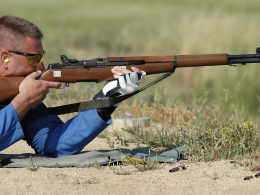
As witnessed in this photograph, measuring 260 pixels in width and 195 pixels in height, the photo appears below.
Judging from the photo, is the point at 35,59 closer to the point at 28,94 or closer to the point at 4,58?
the point at 4,58

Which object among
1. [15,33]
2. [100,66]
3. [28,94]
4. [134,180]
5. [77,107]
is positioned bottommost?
[134,180]

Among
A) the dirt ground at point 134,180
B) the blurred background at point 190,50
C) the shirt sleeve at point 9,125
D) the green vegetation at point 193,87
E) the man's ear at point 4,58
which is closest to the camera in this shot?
the dirt ground at point 134,180

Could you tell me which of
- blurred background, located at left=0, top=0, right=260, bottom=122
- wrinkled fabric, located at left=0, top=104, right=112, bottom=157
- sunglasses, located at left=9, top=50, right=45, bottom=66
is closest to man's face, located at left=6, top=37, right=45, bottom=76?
sunglasses, located at left=9, top=50, right=45, bottom=66

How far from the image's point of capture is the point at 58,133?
11.6ft

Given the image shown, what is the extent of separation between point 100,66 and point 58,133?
2.74 ft

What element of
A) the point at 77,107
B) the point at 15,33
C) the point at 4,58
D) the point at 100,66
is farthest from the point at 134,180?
the point at 15,33

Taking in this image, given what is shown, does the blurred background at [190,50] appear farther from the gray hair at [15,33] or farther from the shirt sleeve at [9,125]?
the shirt sleeve at [9,125]

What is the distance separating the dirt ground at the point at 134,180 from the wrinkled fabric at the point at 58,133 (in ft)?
1.02

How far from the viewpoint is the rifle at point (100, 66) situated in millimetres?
3151

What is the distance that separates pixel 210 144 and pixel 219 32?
22.0ft

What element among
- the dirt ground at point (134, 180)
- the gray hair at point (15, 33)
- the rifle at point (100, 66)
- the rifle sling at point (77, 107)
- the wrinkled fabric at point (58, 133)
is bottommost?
the dirt ground at point (134, 180)

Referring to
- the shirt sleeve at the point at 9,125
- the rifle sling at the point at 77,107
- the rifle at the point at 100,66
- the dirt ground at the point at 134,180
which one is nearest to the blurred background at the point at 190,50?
the rifle at the point at 100,66

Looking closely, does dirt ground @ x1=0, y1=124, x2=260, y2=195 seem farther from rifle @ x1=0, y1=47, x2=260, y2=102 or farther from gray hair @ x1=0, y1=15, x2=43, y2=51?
gray hair @ x1=0, y1=15, x2=43, y2=51

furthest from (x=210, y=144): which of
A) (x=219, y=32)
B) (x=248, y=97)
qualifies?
(x=219, y=32)
